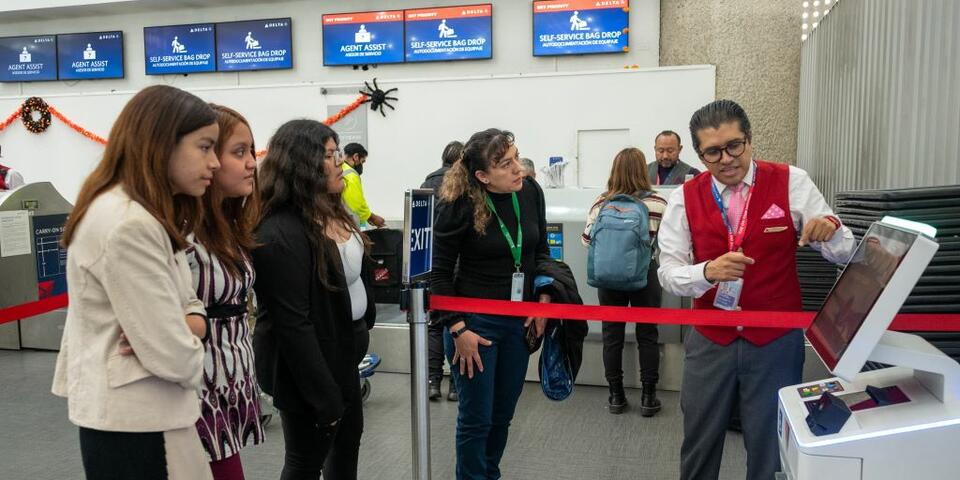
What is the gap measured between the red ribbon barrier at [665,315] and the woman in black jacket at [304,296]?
47cm

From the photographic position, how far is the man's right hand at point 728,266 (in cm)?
192

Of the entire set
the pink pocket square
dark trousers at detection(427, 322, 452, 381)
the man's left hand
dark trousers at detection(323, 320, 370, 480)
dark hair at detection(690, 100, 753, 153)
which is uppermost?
dark hair at detection(690, 100, 753, 153)

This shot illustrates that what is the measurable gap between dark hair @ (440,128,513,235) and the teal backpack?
5.10 feet

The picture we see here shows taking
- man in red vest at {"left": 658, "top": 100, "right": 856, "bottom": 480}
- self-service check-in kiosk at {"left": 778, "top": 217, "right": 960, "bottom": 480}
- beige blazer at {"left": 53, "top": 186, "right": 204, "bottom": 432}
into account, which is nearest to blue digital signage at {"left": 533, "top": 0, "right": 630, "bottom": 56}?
man in red vest at {"left": 658, "top": 100, "right": 856, "bottom": 480}

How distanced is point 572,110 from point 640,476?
18.4 ft

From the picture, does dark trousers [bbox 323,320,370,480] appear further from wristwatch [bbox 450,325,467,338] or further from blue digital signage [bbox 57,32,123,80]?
blue digital signage [bbox 57,32,123,80]

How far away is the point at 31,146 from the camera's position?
10.1 metres

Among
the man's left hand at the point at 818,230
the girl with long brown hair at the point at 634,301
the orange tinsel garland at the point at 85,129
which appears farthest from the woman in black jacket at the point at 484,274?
the orange tinsel garland at the point at 85,129

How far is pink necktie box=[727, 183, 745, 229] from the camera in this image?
6.82 ft

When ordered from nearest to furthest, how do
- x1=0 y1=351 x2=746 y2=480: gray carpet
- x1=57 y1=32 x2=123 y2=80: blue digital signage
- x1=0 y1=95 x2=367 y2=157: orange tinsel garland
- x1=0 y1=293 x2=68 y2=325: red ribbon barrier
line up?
x1=0 y1=293 x2=68 y2=325: red ribbon barrier
x1=0 y1=351 x2=746 y2=480: gray carpet
x1=0 y1=95 x2=367 y2=157: orange tinsel garland
x1=57 y1=32 x2=123 y2=80: blue digital signage

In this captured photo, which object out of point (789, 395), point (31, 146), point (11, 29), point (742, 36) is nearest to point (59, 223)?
point (789, 395)

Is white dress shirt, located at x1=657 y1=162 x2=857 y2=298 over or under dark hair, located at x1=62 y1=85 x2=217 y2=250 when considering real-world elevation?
under

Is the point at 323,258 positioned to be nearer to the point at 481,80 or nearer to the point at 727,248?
the point at 727,248

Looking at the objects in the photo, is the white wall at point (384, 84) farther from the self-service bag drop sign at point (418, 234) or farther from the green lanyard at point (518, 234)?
the self-service bag drop sign at point (418, 234)
